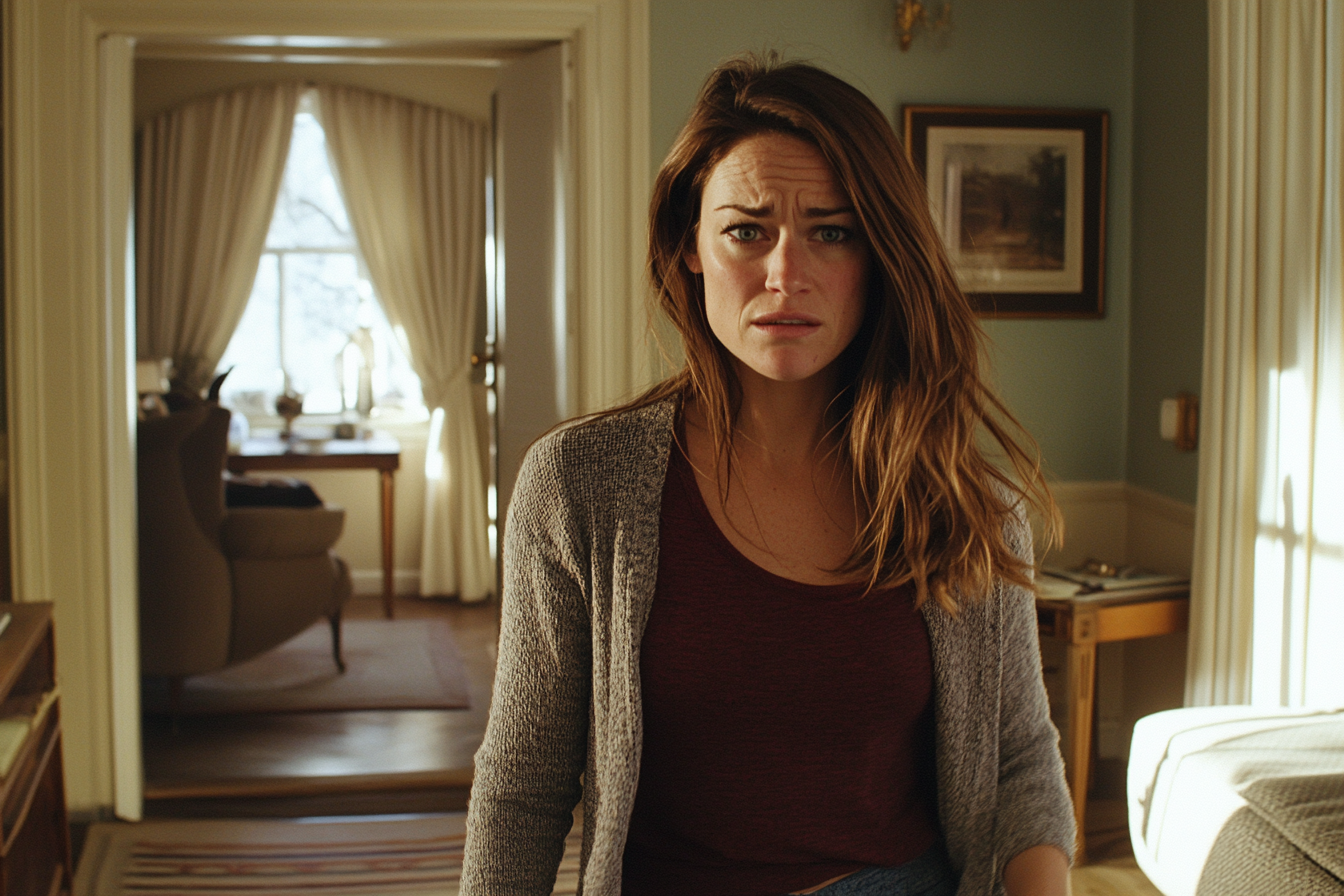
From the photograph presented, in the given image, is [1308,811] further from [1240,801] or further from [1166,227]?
[1166,227]

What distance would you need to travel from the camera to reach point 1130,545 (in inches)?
135

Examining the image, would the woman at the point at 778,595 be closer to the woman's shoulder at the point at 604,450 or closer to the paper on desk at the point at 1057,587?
the woman's shoulder at the point at 604,450

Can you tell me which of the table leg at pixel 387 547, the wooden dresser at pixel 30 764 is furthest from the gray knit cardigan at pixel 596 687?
the table leg at pixel 387 547

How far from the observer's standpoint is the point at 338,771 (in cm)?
357

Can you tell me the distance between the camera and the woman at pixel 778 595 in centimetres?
104

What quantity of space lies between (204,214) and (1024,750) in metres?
5.70

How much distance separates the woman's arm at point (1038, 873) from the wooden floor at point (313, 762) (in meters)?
2.48

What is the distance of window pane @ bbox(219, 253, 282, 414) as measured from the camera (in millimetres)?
6262

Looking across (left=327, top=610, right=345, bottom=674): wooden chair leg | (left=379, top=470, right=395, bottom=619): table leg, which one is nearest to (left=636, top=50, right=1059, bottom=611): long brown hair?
(left=327, top=610, right=345, bottom=674): wooden chair leg

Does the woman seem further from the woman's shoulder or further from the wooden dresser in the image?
the wooden dresser

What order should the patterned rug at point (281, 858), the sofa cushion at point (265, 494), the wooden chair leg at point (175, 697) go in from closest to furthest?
the patterned rug at point (281, 858)
the wooden chair leg at point (175, 697)
the sofa cushion at point (265, 494)

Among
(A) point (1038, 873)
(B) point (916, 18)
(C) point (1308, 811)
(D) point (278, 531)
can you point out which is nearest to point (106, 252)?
(D) point (278, 531)

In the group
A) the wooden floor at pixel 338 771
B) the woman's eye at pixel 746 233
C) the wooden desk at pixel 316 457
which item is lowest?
the wooden floor at pixel 338 771

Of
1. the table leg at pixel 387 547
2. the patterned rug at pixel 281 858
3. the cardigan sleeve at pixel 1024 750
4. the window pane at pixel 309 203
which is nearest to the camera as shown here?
the cardigan sleeve at pixel 1024 750
